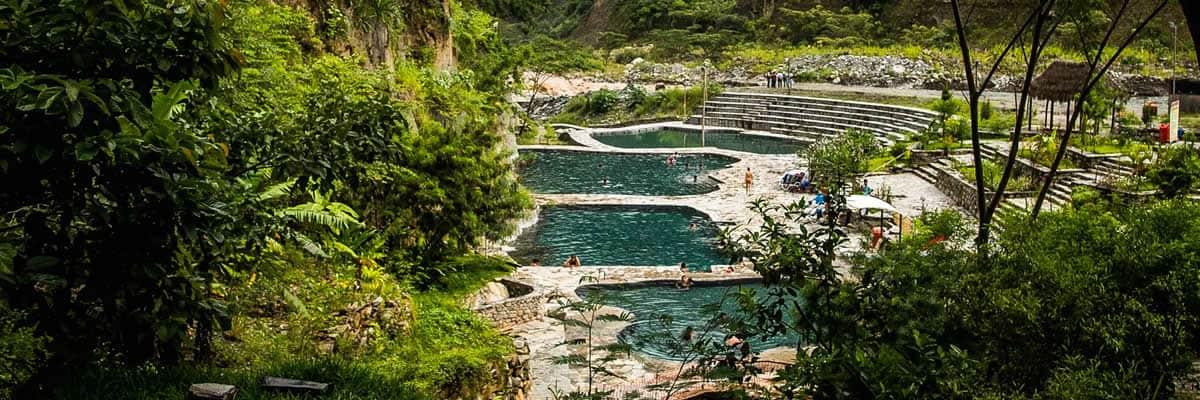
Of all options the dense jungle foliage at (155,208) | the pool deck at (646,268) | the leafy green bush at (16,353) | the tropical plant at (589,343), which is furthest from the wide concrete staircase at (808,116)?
the leafy green bush at (16,353)

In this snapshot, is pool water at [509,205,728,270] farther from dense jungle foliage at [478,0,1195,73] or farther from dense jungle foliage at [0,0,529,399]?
dense jungle foliage at [478,0,1195,73]

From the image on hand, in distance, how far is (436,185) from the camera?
14680 millimetres

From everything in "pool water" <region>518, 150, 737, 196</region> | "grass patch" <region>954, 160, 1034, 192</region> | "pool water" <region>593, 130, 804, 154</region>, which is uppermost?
"grass patch" <region>954, 160, 1034, 192</region>

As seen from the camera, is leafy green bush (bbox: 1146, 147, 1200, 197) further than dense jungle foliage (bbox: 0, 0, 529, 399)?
Yes

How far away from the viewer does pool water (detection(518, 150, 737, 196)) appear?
30375 mm

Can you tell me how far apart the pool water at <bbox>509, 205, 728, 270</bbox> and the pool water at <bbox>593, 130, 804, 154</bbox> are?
44.8ft

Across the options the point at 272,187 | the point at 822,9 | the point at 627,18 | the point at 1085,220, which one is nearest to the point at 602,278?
the point at 272,187

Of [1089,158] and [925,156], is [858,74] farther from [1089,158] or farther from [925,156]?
[1089,158]

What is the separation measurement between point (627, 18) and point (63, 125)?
68202 mm

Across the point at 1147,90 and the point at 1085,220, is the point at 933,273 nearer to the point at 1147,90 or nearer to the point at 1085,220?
the point at 1085,220

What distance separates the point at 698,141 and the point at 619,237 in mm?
20057

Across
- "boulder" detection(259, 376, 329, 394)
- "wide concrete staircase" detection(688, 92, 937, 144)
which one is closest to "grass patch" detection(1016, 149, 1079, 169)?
"wide concrete staircase" detection(688, 92, 937, 144)

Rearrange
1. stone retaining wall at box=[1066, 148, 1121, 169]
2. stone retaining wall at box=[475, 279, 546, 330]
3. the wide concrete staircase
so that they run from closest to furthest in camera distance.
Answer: stone retaining wall at box=[475, 279, 546, 330]
stone retaining wall at box=[1066, 148, 1121, 169]
the wide concrete staircase

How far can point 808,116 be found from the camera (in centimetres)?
4262
